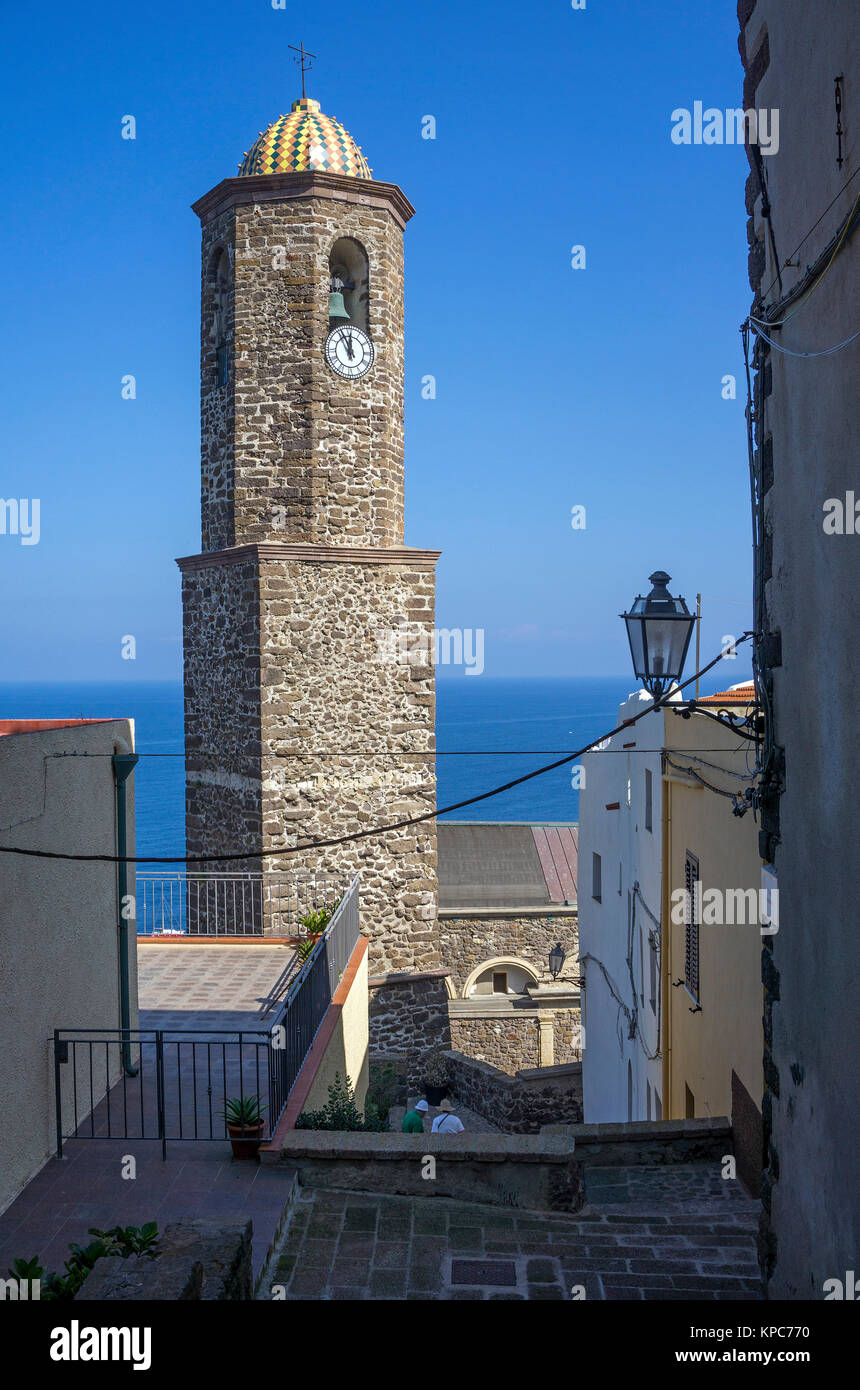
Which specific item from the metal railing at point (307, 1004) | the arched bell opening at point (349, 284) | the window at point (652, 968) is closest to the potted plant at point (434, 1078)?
the metal railing at point (307, 1004)

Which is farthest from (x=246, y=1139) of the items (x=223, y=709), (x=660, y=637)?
(x=223, y=709)

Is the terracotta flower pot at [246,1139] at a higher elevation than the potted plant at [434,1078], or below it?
higher

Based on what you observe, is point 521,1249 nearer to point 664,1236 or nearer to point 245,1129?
point 664,1236

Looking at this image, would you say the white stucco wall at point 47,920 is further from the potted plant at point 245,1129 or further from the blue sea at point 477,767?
the blue sea at point 477,767

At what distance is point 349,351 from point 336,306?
721 mm

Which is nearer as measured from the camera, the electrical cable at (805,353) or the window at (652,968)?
the electrical cable at (805,353)

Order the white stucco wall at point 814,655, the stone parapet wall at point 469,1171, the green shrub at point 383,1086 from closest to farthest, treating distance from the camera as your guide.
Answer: the white stucco wall at point 814,655
the stone parapet wall at point 469,1171
the green shrub at point 383,1086

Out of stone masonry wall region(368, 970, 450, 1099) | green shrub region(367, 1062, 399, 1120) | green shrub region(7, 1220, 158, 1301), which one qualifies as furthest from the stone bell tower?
green shrub region(7, 1220, 158, 1301)

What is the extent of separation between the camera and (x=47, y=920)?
29.6ft

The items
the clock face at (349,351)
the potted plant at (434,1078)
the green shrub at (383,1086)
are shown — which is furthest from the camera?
the potted plant at (434,1078)

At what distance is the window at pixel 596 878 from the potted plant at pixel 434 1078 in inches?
141

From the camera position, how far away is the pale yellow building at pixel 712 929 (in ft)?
29.5

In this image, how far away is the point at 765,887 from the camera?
22.3ft
